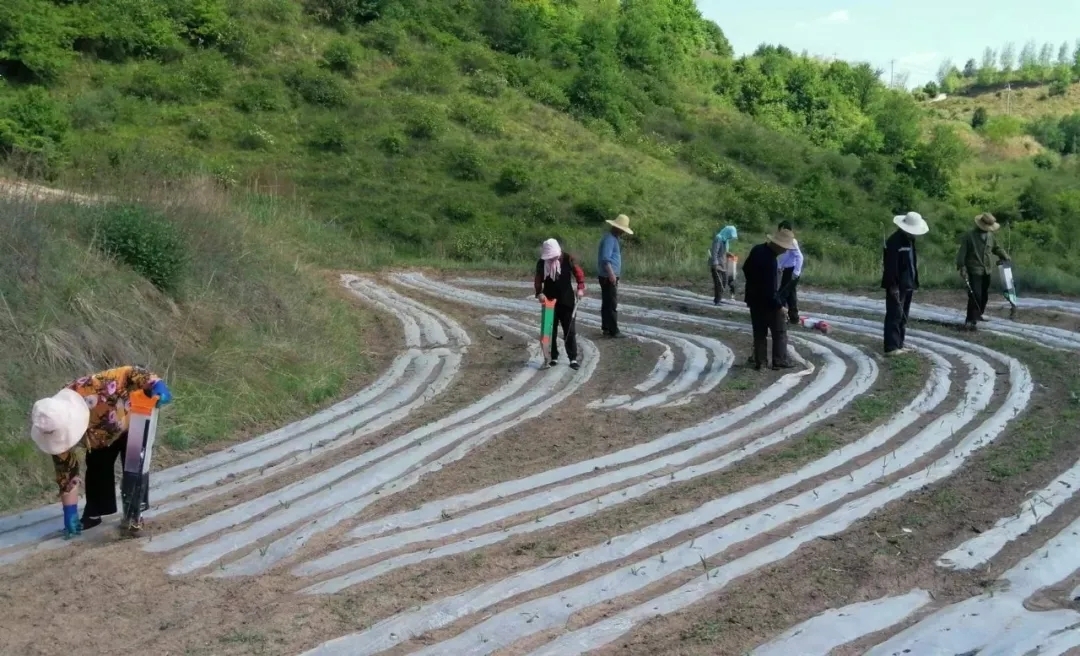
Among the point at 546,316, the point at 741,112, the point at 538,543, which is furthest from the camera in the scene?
the point at 741,112

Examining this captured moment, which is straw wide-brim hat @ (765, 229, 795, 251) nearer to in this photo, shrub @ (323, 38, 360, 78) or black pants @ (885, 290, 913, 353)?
black pants @ (885, 290, 913, 353)

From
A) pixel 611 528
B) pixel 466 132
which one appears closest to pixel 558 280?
pixel 611 528

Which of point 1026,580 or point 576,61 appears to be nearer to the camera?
point 1026,580

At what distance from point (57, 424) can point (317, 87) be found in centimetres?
3380

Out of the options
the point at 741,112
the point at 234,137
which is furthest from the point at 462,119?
the point at 741,112

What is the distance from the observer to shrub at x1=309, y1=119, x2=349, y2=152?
35.0 m

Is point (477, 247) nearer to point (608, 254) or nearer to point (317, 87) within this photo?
point (317, 87)

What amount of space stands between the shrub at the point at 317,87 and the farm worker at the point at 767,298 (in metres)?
28.9

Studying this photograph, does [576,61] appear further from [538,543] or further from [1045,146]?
[538,543]

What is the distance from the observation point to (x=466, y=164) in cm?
3500

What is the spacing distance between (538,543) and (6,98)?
2775 centimetres

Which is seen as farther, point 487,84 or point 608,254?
point 487,84

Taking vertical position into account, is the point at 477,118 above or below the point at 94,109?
above

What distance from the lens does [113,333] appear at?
418 inches
